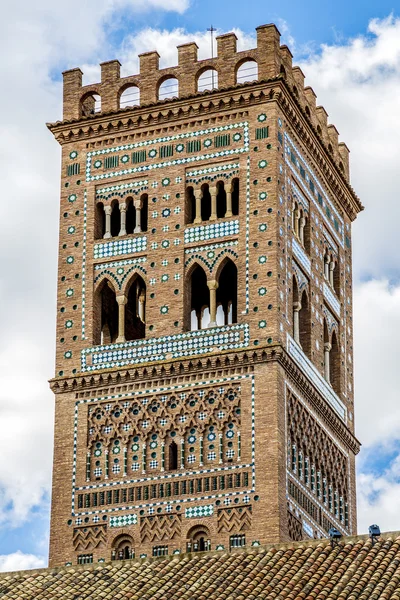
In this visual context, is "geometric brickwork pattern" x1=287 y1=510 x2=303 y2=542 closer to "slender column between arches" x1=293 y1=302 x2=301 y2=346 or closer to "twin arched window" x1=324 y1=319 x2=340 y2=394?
"slender column between arches" x1=293 y1=302 x2=301 y2=346

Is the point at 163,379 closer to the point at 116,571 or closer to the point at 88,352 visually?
the point at 88,352

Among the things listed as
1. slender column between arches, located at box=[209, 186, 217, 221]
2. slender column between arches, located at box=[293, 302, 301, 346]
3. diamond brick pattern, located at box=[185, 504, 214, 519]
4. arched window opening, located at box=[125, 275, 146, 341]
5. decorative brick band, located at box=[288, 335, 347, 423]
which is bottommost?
diamond brick pattern, located at box=[185, 504, 214, 519]

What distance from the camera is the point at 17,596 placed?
3070 cm

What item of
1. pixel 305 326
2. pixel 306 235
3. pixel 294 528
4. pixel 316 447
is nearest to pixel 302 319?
pixel 305 326

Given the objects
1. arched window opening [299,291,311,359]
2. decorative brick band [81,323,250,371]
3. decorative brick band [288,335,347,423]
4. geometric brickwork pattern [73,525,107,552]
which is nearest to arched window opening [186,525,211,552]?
geometric brickwork pattern [73,525,107,552]

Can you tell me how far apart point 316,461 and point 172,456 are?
3.07 metres

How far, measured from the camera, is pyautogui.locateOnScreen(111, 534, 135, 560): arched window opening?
122ft

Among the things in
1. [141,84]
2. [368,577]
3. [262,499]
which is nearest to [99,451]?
[262,499]

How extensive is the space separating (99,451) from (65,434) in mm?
755

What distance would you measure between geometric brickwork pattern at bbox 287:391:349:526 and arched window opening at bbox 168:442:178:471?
2038 millimetres

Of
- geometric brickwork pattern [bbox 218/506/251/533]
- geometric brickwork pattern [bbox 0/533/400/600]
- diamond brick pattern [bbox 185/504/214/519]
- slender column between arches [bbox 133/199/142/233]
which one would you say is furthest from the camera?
slender column between arches [bbox 133/199/142/233]

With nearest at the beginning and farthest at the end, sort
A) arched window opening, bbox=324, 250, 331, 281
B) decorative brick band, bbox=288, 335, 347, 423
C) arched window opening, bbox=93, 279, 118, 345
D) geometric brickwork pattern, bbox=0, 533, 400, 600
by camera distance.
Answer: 1. geometric brickwork pattern, bbox=0, 533, 400, 600
2. decorative brick band, bbox=288, 335, 347, 423
3. arched window opening, bbox=93, 279, 118, 345
4. arched window opening, bbox=324, 250, 331, 281

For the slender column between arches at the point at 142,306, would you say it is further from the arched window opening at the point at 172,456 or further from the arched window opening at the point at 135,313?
the arched window opening at the point at 172,456

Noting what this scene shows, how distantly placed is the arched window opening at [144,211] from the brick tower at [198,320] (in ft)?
0.12
